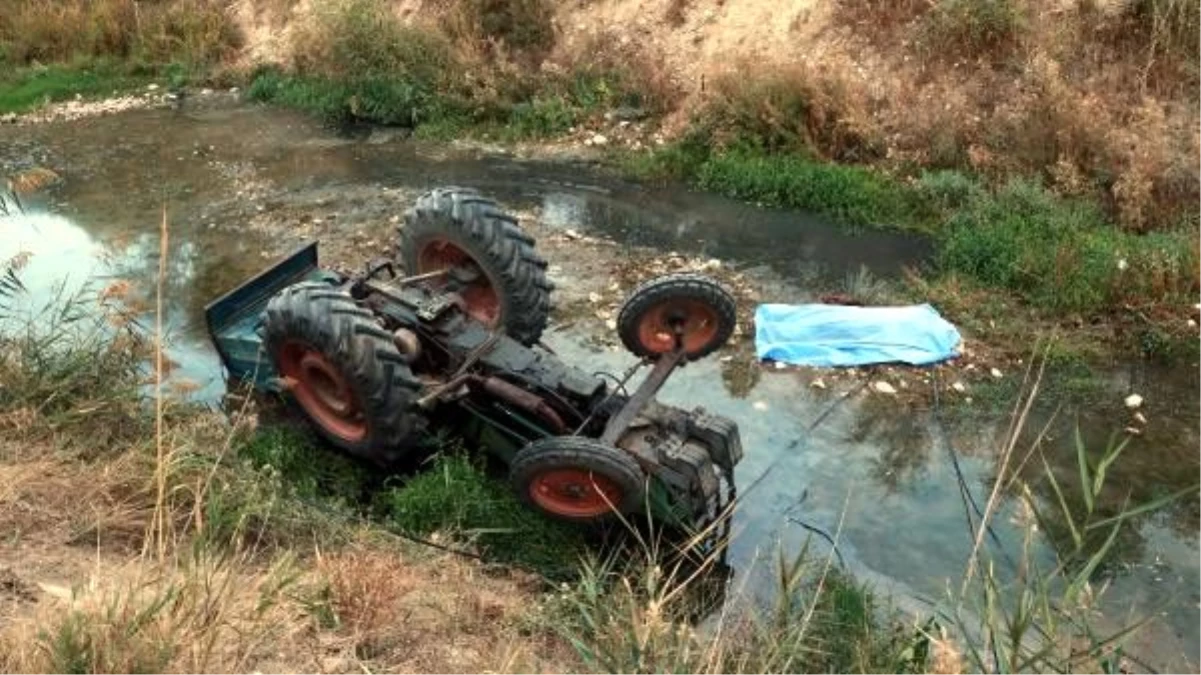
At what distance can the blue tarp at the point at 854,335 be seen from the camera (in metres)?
7.94

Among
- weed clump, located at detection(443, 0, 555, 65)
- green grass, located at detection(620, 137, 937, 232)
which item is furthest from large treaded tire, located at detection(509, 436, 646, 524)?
weed clump, located at detection(443, 0, 555, 65)

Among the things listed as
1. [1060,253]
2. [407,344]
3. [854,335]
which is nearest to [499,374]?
[407,344]

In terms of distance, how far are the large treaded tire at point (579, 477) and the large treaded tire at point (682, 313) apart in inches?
40.3

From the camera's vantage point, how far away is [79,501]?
5277 millimetres

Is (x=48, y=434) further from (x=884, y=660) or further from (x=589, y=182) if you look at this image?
(x=589, y=182)

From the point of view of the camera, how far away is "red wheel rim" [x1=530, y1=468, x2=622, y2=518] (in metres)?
5.43

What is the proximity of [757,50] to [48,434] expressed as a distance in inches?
333

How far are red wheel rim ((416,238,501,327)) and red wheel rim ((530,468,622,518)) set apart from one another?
177 cm

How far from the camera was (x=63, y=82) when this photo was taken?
14.8 metres

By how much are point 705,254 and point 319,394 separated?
4250 millimetres

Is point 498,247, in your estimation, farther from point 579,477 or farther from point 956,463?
point 956,463

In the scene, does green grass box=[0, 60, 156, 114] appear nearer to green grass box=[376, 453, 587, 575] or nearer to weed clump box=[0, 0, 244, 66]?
weed clump box=[0, 0, 244, 66]

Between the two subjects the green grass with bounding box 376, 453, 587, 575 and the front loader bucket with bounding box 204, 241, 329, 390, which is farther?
the front loader bucket with bounding box 204, 241, 329, 390

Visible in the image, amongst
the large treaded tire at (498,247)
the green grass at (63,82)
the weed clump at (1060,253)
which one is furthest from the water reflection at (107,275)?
the weed clump at (1060,253)
